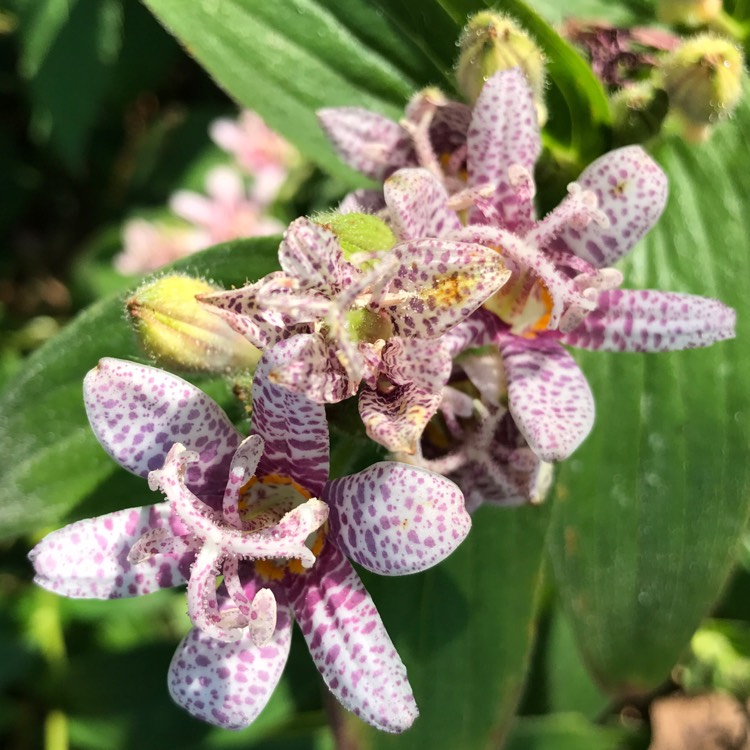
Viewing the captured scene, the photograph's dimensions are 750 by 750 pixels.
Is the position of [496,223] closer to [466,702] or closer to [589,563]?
[589,563]

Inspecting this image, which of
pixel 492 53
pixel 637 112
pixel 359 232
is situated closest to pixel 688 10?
pixel 637 112

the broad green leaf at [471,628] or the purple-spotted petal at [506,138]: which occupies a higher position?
the purple-spotted petal at [506,138]

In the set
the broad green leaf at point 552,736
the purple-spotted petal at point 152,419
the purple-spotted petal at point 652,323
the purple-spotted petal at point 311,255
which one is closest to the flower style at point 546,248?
the purple-spotted petal at point 652,323

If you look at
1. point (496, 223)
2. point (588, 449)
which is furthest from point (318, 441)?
point (588, 449)

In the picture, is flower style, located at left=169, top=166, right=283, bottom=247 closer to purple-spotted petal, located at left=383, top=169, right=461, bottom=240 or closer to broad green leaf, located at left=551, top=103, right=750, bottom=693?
broad green leaf, located at left=551, top=103, right=750, bottom=693

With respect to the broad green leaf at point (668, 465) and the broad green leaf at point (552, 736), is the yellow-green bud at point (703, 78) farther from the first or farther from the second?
the broad green leaf at point (552, 736)

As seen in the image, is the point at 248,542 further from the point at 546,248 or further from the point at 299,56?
the point at 299,56
